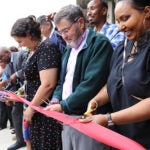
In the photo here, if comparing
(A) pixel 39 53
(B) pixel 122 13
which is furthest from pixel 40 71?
(B) pixel 122 13

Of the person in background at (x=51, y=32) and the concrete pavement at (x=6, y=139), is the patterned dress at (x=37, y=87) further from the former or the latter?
the concrete pavement at (x=6, y=139)

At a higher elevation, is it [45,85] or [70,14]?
[70,14]

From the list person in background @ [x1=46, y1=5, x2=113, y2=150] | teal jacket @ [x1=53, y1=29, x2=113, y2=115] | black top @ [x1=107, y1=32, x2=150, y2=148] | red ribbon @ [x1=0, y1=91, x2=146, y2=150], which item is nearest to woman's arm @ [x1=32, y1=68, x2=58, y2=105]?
person in background @ [x1=46, y1=5, x2=113, y2=150]

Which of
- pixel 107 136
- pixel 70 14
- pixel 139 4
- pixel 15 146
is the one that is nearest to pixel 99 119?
pixel 107 136

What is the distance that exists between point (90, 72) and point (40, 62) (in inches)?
26.9

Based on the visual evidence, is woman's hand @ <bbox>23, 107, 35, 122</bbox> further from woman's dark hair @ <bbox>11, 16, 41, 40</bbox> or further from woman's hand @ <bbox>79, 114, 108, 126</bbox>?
woman's hand @ <bbox>79, 114, 108, 126</bbox>

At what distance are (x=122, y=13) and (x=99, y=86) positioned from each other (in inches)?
27.5

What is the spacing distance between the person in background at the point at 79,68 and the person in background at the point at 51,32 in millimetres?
478

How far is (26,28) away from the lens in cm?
310

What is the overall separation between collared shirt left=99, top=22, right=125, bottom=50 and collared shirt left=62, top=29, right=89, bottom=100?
282 mm

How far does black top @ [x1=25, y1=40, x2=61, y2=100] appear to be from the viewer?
9.57 feet

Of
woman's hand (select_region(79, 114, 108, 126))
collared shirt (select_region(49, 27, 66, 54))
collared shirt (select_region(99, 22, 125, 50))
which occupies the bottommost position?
woman's hand (select_region(79, 114, 108, 126))

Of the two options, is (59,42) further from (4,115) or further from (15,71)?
(4,115)

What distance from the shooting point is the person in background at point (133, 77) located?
1.74m
